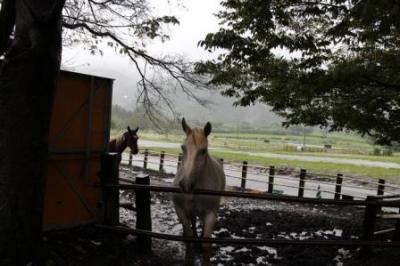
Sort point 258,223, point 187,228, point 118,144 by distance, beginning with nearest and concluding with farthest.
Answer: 1. point 187,228
2. point 258,223
3. point 118,144

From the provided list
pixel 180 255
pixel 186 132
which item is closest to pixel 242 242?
pixel 186 132

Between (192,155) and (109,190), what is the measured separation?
4.41 ft

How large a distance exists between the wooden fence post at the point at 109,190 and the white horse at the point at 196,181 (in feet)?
2.58

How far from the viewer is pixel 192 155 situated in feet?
12.8

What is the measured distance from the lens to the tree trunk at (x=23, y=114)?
3324 mm

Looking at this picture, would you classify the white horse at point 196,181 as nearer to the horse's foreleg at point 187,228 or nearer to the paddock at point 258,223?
the horse's foreleg at point 187,228

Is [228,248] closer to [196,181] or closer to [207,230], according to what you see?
[207,230]

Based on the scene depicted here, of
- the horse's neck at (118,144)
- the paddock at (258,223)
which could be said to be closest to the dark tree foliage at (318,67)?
the paddock at (258,223)

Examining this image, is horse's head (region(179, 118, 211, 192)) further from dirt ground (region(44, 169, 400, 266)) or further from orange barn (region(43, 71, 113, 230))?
orange barn (region(43, 71, 113, 230))

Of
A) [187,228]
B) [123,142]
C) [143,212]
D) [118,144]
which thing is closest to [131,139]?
[123,142]

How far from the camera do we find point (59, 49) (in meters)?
3.53

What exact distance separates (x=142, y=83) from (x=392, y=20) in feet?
16.3

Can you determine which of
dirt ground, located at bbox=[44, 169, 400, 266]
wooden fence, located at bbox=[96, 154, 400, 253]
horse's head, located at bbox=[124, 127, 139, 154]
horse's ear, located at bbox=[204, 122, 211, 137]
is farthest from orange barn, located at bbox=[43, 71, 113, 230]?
horse's head, located at bbox=[124, 127, 139, 154]

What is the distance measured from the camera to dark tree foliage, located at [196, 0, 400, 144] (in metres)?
5.66
